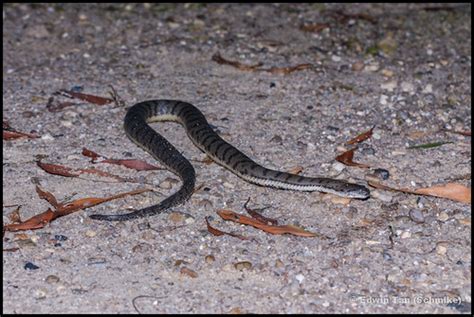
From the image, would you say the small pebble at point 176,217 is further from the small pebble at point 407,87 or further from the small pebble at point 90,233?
the small pebble at point 407,87

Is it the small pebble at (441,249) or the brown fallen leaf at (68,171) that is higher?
the small pebble at (441,249)

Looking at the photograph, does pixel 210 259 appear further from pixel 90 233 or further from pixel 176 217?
pixel 90 233

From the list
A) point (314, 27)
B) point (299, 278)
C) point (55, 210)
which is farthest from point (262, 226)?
point (314, 27)

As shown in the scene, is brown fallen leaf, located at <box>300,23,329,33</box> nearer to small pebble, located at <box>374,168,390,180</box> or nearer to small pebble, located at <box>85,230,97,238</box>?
small pebble, located at <box>374,168,390,180</box>

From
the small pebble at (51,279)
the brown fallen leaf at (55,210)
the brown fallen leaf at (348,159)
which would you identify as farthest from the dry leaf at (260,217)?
the small pebble at (51,279)

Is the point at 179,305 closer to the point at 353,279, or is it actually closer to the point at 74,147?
the point at 353,279

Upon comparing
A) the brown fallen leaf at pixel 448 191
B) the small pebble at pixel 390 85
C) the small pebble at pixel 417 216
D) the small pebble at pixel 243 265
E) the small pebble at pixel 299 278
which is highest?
the small pebble at pixel 299 278

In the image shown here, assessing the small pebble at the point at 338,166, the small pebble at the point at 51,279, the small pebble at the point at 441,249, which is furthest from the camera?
the small pebble at the point at 338,166
